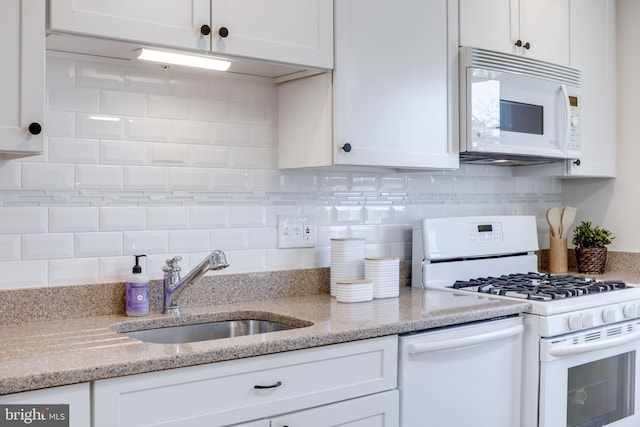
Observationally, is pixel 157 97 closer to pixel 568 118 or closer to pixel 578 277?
pixel 568 118

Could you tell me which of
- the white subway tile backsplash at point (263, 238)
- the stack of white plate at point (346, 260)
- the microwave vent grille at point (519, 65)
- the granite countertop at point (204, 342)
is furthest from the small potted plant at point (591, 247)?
the white subway tile backsplash at point (263, 238)

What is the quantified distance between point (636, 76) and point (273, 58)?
2096 millimetres

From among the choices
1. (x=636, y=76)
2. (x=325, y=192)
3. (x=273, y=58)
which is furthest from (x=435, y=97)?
(x=636, y=76)

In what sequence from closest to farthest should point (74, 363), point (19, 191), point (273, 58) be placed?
point (74, 363), point (19, 191), point (273, 58)

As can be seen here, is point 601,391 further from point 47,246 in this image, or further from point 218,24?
point 47,246

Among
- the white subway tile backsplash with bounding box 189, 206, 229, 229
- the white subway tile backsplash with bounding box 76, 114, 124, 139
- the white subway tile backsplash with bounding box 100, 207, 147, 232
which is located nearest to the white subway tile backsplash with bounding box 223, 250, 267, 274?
the white subway tile backsplash with bounding box 189, 206, 229, 229

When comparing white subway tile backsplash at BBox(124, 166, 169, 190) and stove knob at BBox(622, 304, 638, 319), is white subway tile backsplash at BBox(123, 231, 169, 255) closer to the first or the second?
white subway tile backsplash at BBox(124, 166, 169, 190)

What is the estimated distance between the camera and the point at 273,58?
204 centimetres

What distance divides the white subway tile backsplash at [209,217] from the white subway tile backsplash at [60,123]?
47 centimetres

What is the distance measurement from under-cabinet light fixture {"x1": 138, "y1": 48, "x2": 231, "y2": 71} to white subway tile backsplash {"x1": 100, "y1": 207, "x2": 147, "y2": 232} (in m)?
0.48

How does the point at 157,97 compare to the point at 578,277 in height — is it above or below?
above

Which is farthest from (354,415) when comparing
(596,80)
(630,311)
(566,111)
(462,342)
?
(596,80)

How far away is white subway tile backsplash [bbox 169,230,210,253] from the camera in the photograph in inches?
86.1

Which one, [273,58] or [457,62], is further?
[457,62]
